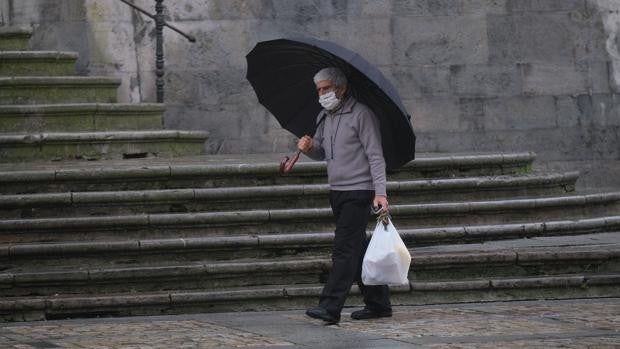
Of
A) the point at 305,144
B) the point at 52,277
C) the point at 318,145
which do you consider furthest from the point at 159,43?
the point at 305,144

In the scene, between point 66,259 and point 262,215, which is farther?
point 262,215


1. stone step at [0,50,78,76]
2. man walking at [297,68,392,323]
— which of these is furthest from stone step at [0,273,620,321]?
stone step at [0,50,78,76]

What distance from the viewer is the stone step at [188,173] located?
11.6m

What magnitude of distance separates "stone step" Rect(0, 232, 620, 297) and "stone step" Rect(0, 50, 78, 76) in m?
4.82

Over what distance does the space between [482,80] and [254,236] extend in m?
6.07

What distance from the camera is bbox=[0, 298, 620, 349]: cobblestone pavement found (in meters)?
8.14

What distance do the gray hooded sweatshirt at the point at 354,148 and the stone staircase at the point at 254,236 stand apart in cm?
144

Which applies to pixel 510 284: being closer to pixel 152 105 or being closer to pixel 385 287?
pixel 385 287

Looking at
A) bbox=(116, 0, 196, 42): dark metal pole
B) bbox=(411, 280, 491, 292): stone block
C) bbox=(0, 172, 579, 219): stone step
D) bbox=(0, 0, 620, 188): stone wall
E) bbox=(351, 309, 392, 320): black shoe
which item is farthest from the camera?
bbox=(0, 0, 620, 188): stone wall

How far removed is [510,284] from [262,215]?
208cm

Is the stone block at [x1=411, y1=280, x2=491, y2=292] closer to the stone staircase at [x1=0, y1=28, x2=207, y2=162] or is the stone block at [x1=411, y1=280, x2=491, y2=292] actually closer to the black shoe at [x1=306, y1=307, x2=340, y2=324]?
the black shoe at [x1=306, y1=307, x2=340, y2=324]

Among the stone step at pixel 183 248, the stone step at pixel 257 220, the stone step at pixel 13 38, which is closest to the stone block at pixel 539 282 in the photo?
the stone step at pixel 183 248

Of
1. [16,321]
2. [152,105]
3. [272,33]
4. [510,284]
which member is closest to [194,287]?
[16,321]

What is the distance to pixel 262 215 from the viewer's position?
1143 cm
